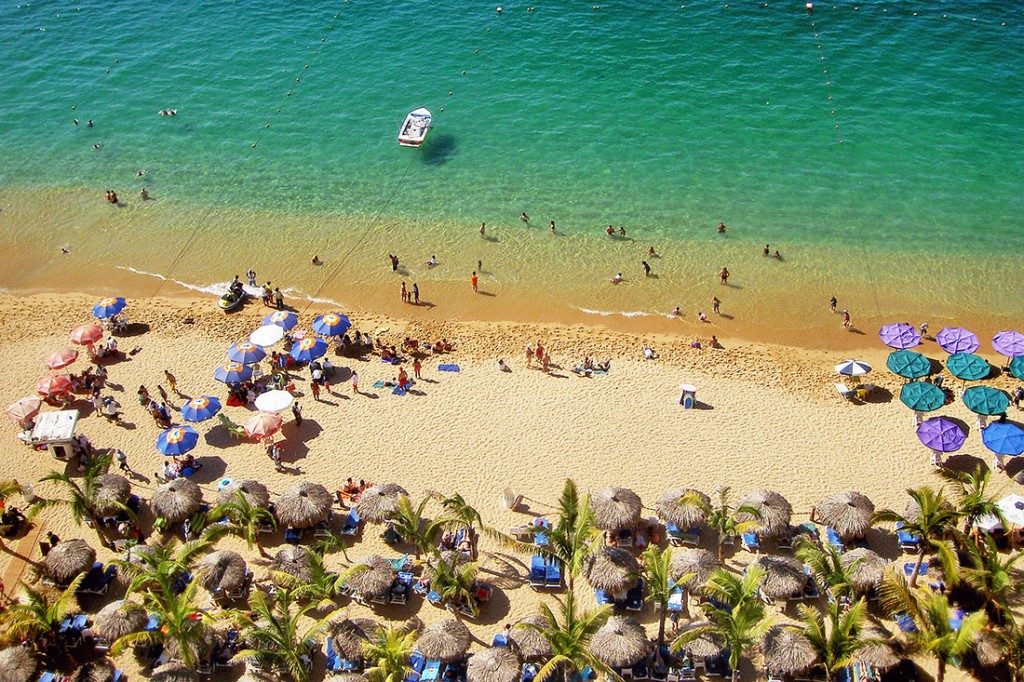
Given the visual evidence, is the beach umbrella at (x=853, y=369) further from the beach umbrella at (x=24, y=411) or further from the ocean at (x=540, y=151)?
the beach umbrella at (x=24, y=411)

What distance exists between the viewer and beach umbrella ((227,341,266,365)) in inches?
1337

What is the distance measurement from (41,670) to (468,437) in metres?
14.7

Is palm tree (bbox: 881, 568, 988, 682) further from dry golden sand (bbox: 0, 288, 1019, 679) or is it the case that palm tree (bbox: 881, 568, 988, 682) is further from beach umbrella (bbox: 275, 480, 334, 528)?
beach umbrella (bbox: 275, 480, 334, 528)

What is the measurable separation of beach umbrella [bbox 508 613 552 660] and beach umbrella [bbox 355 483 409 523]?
576 centimetres

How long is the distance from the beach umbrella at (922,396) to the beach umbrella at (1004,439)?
6.37 ft

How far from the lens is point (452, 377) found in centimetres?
3434

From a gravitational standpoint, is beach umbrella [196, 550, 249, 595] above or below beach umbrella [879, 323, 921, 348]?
above

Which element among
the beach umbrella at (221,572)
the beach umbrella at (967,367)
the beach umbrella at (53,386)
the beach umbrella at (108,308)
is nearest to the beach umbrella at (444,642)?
the beach umbrella at (221,572)

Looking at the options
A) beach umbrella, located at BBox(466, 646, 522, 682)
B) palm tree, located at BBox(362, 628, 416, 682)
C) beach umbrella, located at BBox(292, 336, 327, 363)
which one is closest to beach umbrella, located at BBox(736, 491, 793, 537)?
beach umbrella, located at BBox(466, 646, 522, 682)

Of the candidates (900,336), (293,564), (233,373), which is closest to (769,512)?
(900,336)

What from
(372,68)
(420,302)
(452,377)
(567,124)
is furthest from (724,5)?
(452,377)

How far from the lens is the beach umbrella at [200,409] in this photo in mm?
31312

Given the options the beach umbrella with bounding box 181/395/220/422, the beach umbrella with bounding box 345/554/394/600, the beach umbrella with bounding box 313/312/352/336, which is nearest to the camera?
the beach umbrella with bounding box 345/554/394/600

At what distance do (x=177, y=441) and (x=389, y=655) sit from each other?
1319 centimetres
